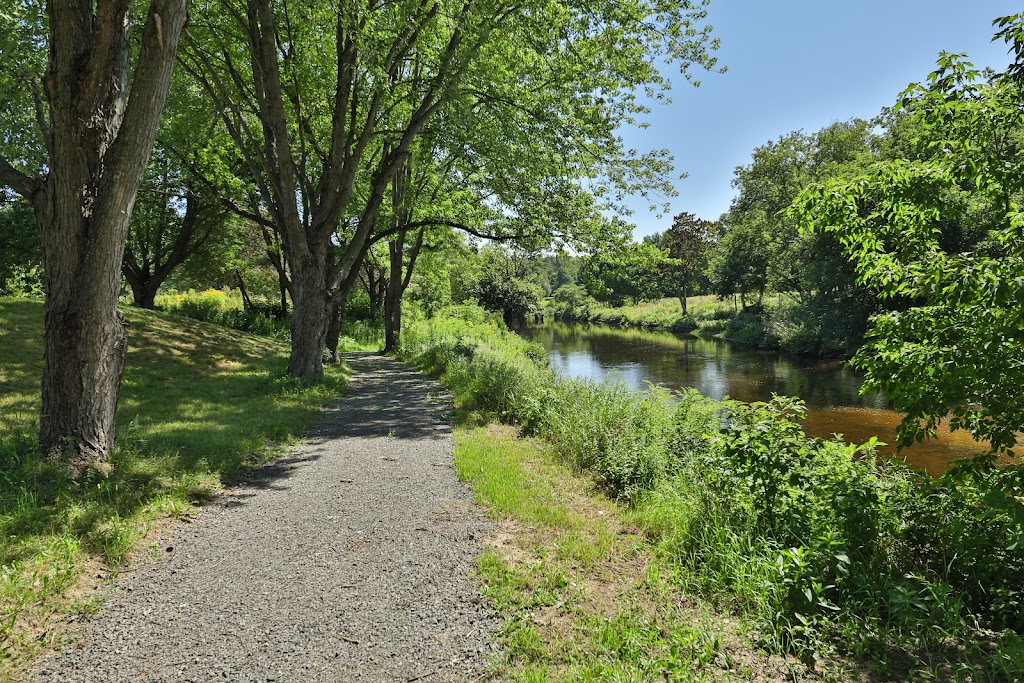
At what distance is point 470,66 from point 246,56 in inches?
234

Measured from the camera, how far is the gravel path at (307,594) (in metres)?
2.84

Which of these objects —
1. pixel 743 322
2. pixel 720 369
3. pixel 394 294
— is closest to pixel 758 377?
pixel 720 369

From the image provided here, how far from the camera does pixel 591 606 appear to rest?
11.3 feet

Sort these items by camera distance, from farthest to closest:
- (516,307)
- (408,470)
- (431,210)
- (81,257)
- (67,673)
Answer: (516,307) < (431,210) < (408,470) < (81,257) < (67,673)

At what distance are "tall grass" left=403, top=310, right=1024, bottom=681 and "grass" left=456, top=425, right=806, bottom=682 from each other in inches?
10.1

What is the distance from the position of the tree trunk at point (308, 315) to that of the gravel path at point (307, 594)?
5973 mm

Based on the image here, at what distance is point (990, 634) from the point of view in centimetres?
307

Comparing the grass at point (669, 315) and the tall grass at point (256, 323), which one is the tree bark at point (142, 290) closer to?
the tall grass at point (256, 323)

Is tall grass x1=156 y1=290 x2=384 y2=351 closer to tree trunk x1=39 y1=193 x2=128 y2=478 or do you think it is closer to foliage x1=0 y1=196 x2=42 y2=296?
foliage x1=0 y1=196 x2=42 y2=296

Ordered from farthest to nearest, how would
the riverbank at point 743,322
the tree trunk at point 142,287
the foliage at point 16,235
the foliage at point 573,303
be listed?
the foliage at point 573,303 → the riverbank at point 743,322 → the tree trunk at point 142,287 → the foliage at point 16,235

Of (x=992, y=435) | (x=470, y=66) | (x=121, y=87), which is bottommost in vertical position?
(x=992, y=435)

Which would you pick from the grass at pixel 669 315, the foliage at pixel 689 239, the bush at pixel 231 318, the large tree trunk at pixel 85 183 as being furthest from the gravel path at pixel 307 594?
the foliage at pixel 689 239

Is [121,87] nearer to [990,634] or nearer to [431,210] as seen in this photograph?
[990,634]

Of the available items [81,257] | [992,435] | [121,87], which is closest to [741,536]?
[992,435]
